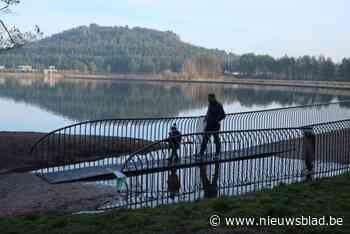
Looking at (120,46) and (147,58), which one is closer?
(147,58)

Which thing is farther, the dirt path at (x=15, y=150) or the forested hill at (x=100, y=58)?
the forested hill at (x=100, y=58)

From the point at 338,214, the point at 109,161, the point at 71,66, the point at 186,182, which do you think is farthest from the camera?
the point at 71,66

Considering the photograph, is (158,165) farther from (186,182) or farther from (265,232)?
(265,232)

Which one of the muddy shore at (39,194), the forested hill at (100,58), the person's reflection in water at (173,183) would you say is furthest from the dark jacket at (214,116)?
the forested hill at (100,58)

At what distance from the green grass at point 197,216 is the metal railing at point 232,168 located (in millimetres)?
1721

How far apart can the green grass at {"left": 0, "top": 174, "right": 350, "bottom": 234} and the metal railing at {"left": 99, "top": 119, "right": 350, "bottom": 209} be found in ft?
5.65

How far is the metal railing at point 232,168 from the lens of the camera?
10.1 meters

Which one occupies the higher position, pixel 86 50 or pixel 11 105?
pixel 86 50

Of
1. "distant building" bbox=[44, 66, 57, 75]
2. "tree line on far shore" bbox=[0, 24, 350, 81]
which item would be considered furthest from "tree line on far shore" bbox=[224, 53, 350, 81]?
"distant building" bbox=[44, 66, 57, 75]

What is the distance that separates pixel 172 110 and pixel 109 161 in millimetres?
23310

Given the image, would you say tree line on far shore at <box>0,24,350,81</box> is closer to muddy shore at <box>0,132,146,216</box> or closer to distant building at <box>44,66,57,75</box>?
distant building at <box>44,66,57,75</box>

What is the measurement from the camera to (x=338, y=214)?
6918mm

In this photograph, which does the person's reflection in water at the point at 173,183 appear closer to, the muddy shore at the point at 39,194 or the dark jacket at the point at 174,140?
the dark jacket at the point at 174,140

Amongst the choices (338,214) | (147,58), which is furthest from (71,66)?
(338,214)
